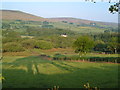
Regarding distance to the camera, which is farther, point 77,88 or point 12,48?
point 12,48

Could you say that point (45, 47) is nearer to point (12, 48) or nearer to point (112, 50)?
point (12, 48)

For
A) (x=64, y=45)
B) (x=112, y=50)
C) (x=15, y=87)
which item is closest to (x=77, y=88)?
(x=15, y=87)

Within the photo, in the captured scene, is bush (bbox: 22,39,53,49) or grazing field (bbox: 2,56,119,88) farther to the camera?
bush (bbox: 22,39,53,49)

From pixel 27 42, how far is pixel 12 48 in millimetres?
21745

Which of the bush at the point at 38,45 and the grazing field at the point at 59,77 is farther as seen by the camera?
the bush at the point at 38,45

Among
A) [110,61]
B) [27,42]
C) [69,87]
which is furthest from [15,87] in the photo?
[27,42]

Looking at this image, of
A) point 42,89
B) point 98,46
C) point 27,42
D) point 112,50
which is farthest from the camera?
point 27,42

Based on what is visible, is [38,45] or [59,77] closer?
[59,77]

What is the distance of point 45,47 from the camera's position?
102062 mm

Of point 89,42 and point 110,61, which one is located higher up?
point 89,42

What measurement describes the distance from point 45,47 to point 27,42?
15305 mm

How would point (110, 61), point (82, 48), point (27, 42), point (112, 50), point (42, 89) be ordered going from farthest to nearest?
point (27, 42)
point (112, 50)
point (82, 48)
point (110, 61)
point (42, 89)

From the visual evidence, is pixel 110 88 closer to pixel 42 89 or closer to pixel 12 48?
pixel 42 89

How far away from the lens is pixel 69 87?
2450cm
